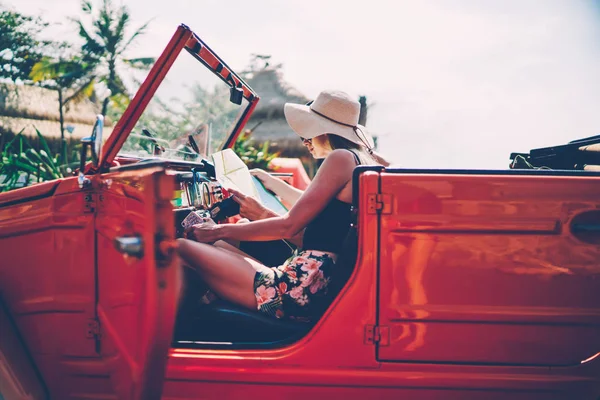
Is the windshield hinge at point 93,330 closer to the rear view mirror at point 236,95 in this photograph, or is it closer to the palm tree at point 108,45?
the rear view mirror at point 236,95

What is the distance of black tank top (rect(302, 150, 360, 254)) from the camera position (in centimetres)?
221

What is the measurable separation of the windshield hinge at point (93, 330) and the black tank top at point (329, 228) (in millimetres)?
889

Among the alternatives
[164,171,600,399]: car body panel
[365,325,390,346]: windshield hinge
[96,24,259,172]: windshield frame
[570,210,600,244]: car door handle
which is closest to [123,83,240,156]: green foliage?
[96,24,259,172]: windshield frame

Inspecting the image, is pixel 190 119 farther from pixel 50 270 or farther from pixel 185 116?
pixel 50 270

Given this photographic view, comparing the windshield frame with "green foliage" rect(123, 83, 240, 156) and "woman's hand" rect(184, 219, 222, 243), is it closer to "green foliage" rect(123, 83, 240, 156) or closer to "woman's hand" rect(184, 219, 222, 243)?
"green foliage" rect(123, 83, 240, 156)

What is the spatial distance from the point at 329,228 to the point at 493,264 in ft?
2.27

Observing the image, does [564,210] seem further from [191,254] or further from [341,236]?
[191,254]

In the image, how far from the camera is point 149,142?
2625mm

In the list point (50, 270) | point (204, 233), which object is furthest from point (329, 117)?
point (50, 270)

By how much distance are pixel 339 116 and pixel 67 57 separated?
71.5 ft

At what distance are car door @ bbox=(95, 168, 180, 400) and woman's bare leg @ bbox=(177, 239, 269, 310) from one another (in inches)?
17.6

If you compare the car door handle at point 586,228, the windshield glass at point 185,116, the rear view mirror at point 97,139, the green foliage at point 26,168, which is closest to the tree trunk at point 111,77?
the green foliage at point 26,168

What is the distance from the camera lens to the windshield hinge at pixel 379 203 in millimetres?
1856

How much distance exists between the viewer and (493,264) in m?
1.84
